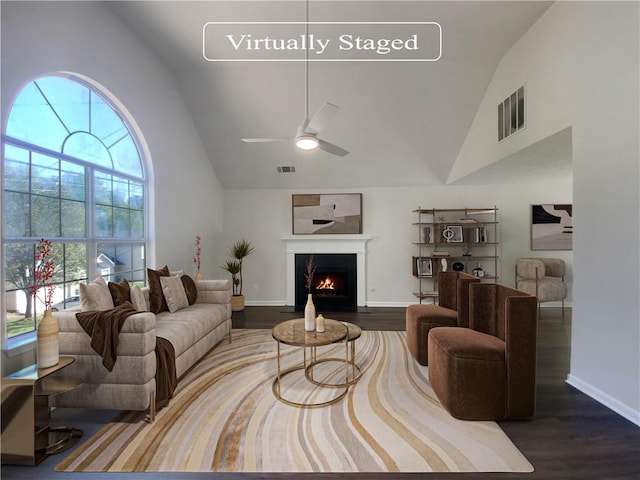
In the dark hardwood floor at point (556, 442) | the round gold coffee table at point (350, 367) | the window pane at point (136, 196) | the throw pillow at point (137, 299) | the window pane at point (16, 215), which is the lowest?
the dark hardwood floor at point (556, 442)

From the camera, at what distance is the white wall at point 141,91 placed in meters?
2.15

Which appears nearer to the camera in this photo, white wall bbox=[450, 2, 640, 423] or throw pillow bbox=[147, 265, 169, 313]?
white wall bbox=[450, 2, 640, 423]

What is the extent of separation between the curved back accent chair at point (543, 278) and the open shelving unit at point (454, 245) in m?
0.42

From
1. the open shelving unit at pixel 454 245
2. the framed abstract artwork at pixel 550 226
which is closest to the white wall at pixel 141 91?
the open shelving unit at pixel 454 245

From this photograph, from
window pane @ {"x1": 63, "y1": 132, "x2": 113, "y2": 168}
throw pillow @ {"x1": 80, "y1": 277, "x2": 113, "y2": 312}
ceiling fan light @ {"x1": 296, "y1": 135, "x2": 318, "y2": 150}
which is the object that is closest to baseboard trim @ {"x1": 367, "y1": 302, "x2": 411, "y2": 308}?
ceiling fan light @ {"x1": 296, "y1": 135, "x2": 318, "y2": 150}

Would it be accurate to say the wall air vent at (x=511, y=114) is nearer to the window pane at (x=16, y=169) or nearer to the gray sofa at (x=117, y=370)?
the gray sofa at (x=117, y=370)

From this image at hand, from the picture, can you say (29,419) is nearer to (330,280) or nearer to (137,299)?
(137,299)

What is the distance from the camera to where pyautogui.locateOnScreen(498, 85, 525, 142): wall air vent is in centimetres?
320

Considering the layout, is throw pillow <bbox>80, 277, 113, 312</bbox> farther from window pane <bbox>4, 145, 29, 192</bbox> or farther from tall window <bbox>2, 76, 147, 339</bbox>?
window pane <bbox>4, 145, 29, 192</bbox>

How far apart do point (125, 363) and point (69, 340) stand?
0.48 metres

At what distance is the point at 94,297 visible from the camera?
7.63 ft

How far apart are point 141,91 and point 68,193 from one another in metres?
1.56

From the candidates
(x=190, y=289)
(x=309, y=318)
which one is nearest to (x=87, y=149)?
(x=190, y=289)

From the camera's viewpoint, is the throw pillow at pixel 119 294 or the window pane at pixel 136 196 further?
the window pane at pixel 136 196
